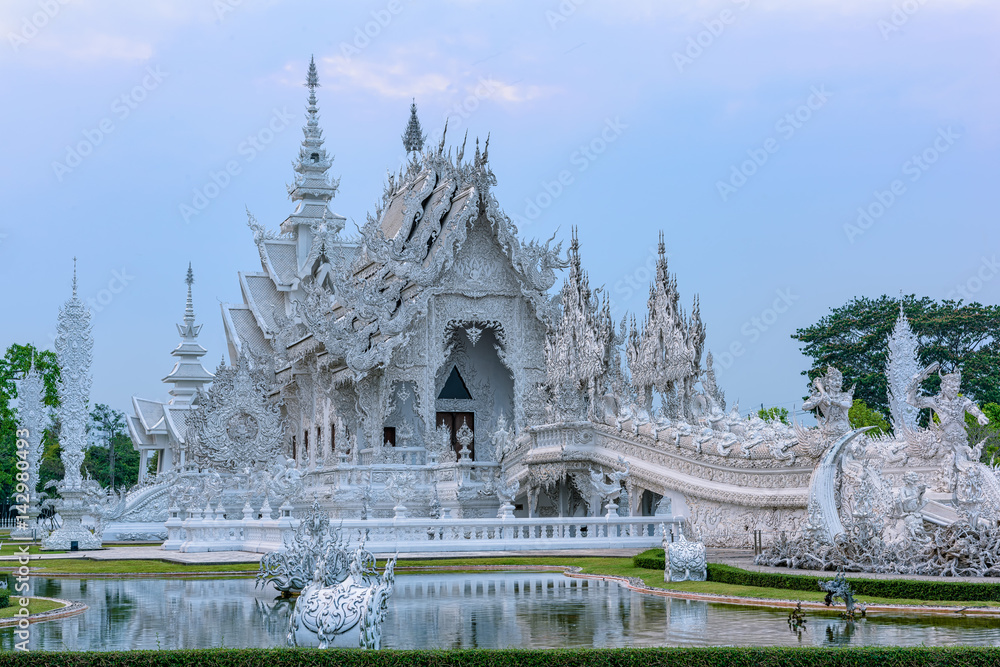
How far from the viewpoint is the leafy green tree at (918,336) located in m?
42.4

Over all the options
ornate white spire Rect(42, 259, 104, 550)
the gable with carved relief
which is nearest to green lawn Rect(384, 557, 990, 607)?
ornate white spire Rect(42, 259, 104, 550)

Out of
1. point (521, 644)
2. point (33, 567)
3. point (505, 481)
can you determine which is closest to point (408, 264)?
point (505, 481)

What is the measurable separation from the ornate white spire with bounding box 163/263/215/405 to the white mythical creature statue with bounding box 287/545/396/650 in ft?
128

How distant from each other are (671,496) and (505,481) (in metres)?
5.72

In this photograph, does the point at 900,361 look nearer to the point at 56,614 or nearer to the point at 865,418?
the point at 865,418

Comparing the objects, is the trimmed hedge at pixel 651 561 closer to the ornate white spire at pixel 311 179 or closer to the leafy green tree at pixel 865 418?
the leafy green tree at pixel 865 418

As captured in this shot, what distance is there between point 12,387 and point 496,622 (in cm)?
3534

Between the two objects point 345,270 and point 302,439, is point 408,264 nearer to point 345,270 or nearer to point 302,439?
point 345,270

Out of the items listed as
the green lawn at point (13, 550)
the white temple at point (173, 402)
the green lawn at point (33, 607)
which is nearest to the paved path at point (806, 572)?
the green lawn at point (33, 607)

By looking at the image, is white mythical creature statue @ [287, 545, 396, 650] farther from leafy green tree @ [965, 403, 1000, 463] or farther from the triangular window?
leafy green tree @ [965, 403, 1000, 463]

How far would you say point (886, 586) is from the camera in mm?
11906

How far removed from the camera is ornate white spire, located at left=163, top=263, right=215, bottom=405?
1879 inches

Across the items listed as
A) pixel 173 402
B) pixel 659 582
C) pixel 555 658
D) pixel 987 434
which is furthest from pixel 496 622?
pixel 173 402

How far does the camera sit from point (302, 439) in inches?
1391
